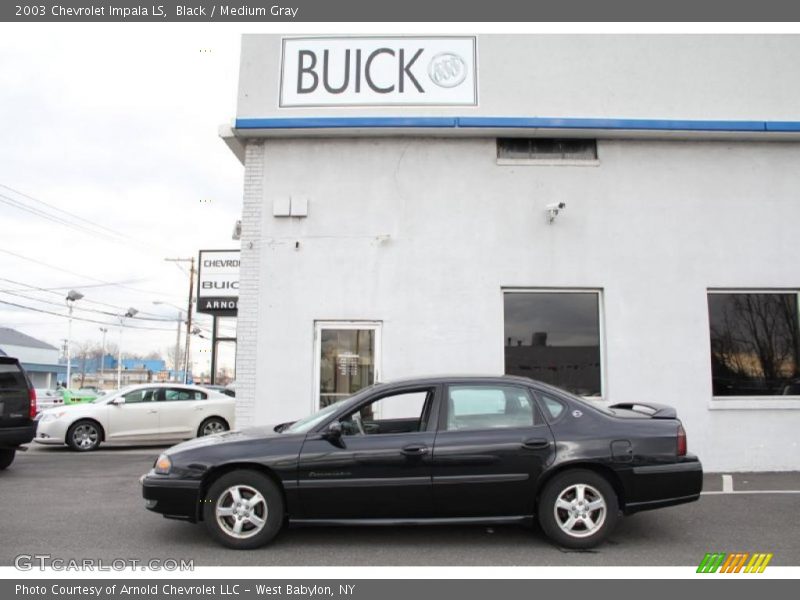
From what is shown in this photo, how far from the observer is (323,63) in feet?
32.0

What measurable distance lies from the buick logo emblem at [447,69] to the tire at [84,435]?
9542 millimetres

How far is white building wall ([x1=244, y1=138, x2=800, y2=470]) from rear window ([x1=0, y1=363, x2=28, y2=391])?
11.3 ft

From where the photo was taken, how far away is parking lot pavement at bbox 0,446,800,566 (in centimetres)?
527

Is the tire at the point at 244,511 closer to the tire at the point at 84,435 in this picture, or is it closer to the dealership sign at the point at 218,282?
the tire at the point at 84,435

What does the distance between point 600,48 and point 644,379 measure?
496 cm

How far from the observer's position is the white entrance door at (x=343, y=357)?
9.21 meters

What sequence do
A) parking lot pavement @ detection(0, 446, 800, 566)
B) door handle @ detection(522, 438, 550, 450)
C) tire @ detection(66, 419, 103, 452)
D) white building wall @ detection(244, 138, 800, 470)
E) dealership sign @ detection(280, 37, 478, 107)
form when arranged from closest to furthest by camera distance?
parking lot pavement @ detection(0, 446, 800, 566)
door handle @ detection(522, 438, 550, 450)
white building wall @ detection(244, 138, 800, 470)
dealership sign @ detection(280, 37, 478, 107)
tire @ detection(66, 419, 103, 452)

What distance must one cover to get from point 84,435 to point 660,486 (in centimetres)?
1142

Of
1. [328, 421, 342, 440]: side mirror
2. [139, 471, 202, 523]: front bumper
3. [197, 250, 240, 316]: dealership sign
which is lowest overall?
[139, 471, 202, 523]: front bumper

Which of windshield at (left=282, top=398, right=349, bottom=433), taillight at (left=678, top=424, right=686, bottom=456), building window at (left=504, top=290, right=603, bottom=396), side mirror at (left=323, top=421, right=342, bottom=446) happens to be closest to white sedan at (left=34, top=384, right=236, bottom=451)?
building window at (left=504, top=290, right=603, bottom=396)

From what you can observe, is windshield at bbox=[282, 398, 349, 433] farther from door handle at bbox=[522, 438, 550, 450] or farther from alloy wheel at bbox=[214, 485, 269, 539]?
door handle at bbox=[522, 438, 550, 450]

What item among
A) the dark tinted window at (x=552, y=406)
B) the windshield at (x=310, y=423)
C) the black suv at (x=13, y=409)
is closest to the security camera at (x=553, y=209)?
the dark tinted window at (x=552, y=406)

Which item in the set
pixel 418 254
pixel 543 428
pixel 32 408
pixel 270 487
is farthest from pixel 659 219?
pixel 32 408

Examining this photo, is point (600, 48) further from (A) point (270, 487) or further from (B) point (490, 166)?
(A) point (270, 487)
